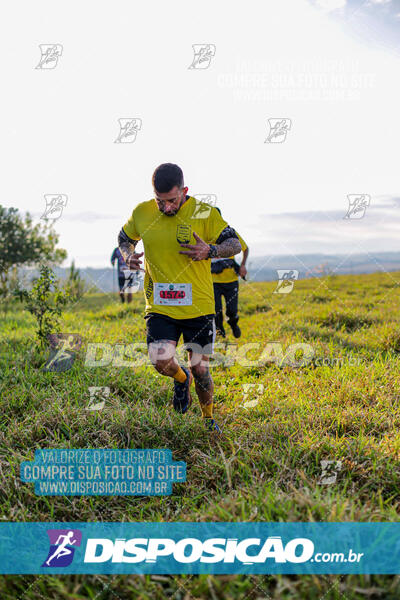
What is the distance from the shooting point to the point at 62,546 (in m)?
2.39

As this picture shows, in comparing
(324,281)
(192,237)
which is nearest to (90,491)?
(192,237)

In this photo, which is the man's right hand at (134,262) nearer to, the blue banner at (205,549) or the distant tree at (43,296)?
the blue banner at (205,549)

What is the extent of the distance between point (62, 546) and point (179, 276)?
229 cm

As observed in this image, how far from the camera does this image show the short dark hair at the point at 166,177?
352 cm

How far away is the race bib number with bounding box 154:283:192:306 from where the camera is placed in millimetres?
3781

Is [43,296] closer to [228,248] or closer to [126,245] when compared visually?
[126,245]

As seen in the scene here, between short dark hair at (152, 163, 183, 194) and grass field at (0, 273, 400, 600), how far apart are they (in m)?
2.12

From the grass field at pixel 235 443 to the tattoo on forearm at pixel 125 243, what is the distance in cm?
158

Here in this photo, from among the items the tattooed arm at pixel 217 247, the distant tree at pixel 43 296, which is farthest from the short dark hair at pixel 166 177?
the distant tree at pixel 43 296

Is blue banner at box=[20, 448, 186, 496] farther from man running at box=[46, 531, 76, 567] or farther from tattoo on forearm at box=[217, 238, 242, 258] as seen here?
tattoo on forearm at box=[217, 238, 242, 258]

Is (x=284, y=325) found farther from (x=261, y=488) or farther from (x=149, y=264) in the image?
(x=261, y=488)

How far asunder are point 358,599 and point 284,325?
5694 mm

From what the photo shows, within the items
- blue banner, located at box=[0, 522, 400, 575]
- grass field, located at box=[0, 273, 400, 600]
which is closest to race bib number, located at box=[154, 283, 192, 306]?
grass field, located at box=[0, 273, 400, 600]

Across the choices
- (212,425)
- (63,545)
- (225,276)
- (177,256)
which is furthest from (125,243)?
(225,276)
